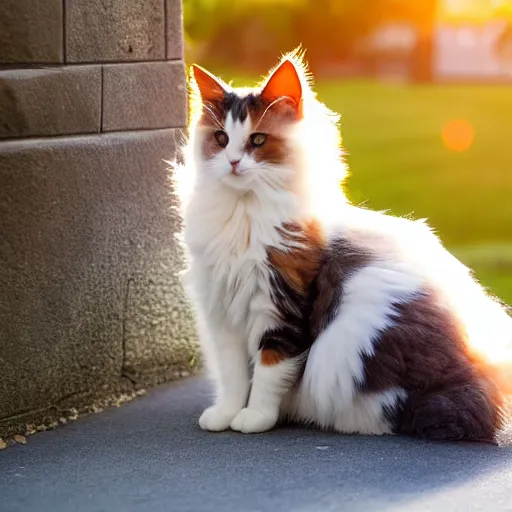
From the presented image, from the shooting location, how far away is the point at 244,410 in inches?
126

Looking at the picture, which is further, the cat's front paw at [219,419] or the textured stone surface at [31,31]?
the cat's front paw at [219,419]

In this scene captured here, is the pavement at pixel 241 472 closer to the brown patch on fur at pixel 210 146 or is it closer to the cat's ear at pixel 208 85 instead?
the brown patch on fur at pixel 210 146

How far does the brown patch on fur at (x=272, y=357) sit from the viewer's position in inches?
122

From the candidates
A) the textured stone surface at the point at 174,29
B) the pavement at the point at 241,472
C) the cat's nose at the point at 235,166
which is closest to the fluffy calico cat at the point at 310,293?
the cat's nose at the point at 235,166

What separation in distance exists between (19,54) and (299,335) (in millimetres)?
1393

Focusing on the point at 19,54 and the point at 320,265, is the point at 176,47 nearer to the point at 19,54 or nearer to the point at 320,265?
the point at 19,54

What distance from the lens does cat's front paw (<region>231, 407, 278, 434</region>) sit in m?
3.17

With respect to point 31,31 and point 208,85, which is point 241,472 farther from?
point 31,31

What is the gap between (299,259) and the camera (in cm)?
307

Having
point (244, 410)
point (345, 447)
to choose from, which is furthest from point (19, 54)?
point (345, 447)

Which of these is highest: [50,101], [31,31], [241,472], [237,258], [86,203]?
[31,31]

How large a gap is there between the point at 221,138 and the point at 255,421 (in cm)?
100

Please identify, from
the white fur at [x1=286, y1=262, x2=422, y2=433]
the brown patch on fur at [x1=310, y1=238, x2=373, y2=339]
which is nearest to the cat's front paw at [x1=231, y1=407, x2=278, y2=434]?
the white fur at [x1=286, y1=262, x2=422, y2=433]

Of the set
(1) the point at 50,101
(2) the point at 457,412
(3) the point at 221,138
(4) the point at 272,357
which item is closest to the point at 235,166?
(3) the point at 221,138
